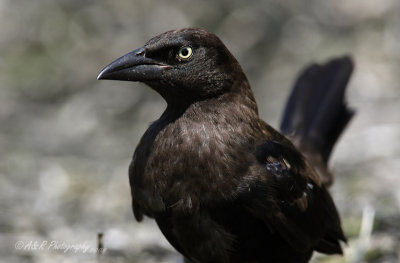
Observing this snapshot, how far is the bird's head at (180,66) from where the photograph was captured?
4.04 metres

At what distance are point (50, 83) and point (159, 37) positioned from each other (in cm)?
487

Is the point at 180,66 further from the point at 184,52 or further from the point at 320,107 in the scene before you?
the point at 320,107

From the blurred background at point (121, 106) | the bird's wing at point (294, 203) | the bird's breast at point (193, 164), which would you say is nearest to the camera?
the bird's breast at point (193, 164)

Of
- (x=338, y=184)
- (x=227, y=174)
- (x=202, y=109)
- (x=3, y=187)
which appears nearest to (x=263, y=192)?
(x=227, y=174)

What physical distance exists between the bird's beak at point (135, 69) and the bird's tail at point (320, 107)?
196 cm

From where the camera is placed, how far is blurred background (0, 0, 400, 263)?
5.57 metres

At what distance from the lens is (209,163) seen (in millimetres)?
4020

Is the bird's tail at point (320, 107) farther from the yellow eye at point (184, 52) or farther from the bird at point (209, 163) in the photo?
the yellow eye at point (184, 52)

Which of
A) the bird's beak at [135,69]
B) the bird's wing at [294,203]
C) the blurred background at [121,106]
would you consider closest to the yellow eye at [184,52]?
the bird's beak at [135,69]

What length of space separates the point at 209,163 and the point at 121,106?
446 cm

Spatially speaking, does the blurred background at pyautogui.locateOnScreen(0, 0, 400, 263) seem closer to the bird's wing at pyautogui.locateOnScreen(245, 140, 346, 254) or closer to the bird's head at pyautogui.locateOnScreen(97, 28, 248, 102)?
the bird's wing at pyautogui.locateOnScreen(245, 140, 346, 254)

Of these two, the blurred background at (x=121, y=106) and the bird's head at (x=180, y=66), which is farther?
the blurred background at (x=121, y=106)

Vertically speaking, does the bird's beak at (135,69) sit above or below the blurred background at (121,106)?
below

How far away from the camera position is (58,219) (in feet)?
19.4
